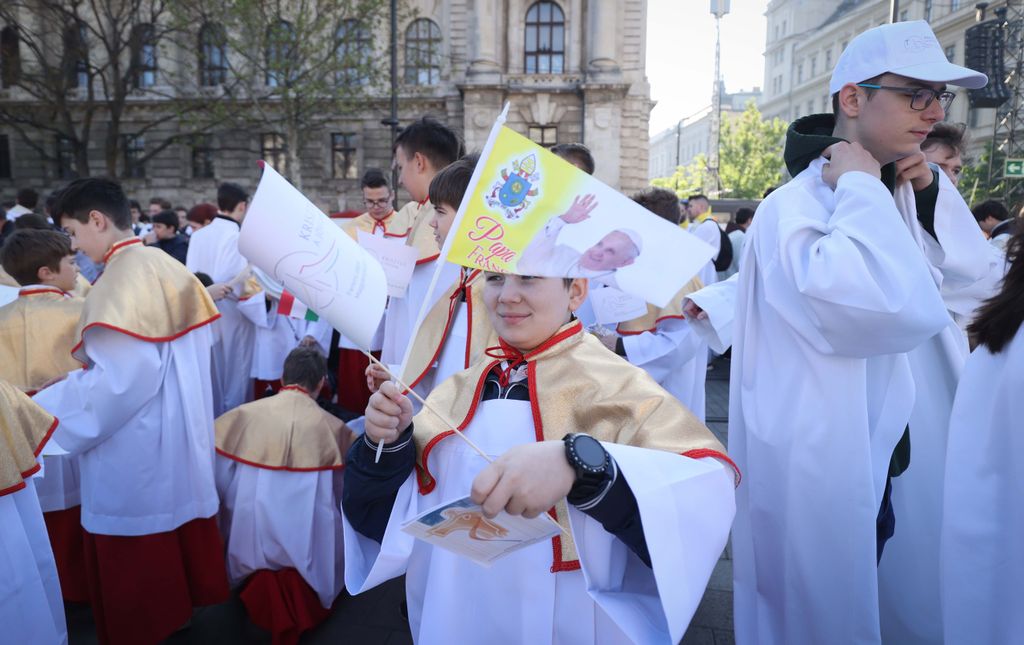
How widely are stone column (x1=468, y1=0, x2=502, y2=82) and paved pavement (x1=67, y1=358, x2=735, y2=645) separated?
25.6 m

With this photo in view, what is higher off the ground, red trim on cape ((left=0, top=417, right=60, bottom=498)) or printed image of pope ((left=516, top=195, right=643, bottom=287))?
printed image of pope ((left=516, top=195, right=643, bottom=287))

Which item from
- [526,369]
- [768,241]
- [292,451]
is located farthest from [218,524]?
[768,241]

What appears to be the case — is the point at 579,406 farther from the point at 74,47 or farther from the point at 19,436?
the point at 74,47

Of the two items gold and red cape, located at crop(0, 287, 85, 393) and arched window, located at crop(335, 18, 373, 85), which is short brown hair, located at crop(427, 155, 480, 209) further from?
arched window, located at crop(335, 18, 373, 85)

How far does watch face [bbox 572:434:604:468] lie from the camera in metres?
1.29

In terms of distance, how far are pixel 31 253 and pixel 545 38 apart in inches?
1086

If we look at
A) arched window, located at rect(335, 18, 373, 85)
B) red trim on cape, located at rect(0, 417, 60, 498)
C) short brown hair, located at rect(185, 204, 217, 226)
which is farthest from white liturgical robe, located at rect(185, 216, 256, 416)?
arched window, located at rect(335, 18, 373, 85)

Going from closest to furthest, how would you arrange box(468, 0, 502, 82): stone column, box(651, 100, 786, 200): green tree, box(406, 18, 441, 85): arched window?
box(468, 0, 502, 82): stone column < box(406, 18, 441, 85): arched window < box(651, 100, 786, 200): green tree

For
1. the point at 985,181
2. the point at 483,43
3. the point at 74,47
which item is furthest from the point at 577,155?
the point at 74,47

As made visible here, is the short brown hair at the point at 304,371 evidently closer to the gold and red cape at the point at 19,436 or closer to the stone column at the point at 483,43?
the gold and red cape at the point at 19,436

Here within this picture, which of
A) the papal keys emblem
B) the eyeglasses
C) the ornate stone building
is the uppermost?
the ornate stone building

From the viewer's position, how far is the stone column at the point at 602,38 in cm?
2700

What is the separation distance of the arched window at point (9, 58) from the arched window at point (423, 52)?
13148 millimetres

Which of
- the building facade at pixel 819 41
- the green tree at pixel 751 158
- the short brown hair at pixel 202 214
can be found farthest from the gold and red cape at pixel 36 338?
the green tree at pixel 751 158
